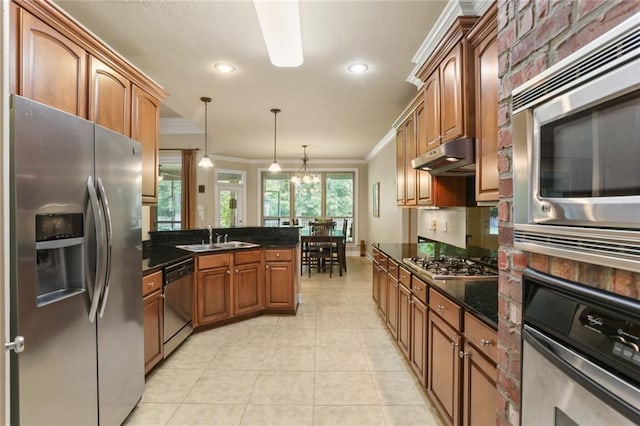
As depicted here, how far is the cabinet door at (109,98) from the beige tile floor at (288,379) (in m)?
1.98

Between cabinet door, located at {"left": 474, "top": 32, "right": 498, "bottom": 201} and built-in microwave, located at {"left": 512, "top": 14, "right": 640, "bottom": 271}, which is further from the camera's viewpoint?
cabinet door, located at {"left": 474, "top": 32, "right": 498, "bottom": 201}

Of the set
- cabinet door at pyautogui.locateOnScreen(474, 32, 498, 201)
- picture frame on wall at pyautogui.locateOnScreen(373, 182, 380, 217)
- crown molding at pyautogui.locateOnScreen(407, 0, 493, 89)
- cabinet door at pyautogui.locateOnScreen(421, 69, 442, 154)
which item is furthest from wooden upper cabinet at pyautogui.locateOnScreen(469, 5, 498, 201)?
picture frame on wall at pyautogui.locateOnScreen(373, 182, 380, 217)

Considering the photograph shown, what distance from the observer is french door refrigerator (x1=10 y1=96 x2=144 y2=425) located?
4.07 ft

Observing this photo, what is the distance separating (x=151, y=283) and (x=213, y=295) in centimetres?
109

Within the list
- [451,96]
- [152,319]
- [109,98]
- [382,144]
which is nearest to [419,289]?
[451,96]

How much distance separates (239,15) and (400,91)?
2.06 m

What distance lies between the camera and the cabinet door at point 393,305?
293cm

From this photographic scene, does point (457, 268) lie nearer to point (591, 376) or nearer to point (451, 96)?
point (451, 96)

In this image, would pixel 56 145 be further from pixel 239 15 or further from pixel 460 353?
pixel 460 353

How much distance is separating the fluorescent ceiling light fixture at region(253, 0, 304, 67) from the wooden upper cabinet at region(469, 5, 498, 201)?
1.07m

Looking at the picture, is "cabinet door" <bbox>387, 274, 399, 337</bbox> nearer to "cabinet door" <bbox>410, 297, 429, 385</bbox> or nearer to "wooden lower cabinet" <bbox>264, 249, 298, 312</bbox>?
"cabinet door" <bbox>410, 297, 429, 385</bbox>

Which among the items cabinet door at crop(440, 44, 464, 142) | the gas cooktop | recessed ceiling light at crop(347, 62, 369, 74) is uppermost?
recessed ceiling light at crop(347, 62, 369, 74)

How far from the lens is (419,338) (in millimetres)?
2279

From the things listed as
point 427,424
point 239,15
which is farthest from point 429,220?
point 239,15
